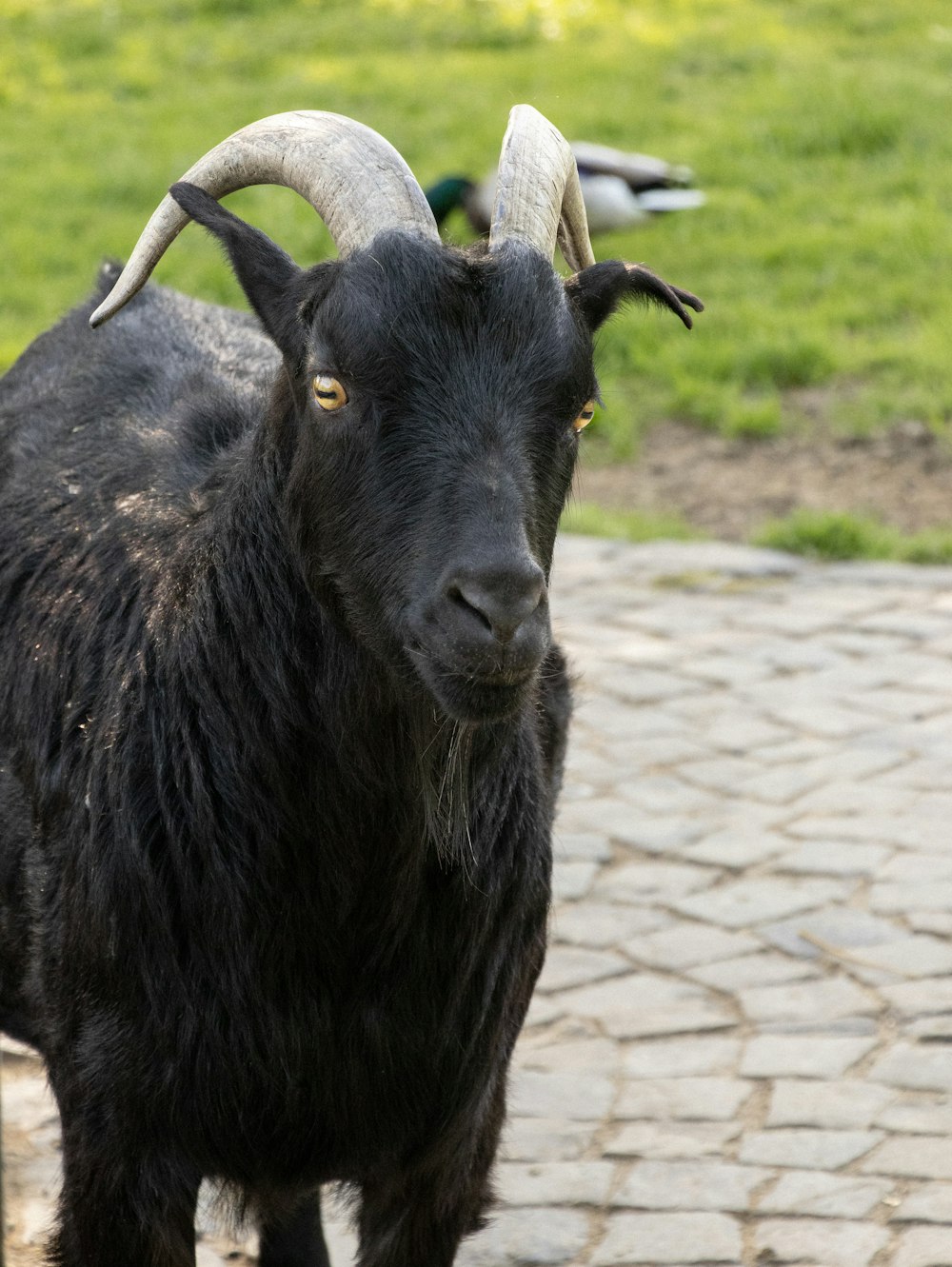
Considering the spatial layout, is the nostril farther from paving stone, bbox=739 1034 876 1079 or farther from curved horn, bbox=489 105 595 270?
paving stone, bbox=739 1034 876 1079

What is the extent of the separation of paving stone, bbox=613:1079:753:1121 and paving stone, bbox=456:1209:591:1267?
45 cm

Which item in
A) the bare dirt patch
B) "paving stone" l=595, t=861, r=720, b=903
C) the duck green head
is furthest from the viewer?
the duck green head

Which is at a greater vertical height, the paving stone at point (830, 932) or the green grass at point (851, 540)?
the paving stone at point (830, 932)

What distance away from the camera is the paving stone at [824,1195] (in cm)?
407

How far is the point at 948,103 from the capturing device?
13539mm

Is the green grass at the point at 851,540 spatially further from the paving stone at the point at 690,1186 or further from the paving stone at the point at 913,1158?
the paving stone at the point at 690,1186

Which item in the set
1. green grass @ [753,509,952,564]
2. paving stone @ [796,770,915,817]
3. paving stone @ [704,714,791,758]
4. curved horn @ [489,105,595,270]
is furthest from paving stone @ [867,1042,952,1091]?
green grass @ [753,509,952,564]

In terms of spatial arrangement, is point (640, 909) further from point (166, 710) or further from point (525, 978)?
point (166, 710)

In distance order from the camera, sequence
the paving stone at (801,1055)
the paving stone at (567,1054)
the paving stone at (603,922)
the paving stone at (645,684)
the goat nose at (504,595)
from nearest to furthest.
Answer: the goat nose at (504,595) < the paving stone at (801,1055) < the paving stone at (567,1054) < the paving stone at (603,922) < the paving stone at (645,684)

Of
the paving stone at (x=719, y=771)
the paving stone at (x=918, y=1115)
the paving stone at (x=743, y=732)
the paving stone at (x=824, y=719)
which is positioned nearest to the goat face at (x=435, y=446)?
the paving stone at (x=918, y=1115)

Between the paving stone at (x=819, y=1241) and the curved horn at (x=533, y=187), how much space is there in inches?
88.2

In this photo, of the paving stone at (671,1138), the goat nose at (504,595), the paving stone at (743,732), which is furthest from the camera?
the paving stone at (743,732)

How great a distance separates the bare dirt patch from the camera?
355 inches

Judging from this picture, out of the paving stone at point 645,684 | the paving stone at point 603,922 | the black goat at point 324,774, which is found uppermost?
the black goat at point 324,774
